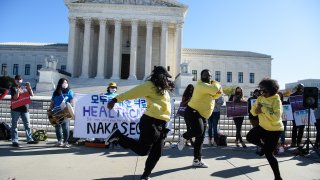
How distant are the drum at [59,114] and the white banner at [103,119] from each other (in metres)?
0.44

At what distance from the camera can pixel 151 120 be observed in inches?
203

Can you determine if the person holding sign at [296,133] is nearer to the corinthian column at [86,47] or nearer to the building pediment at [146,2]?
the building pediment at [146,2]

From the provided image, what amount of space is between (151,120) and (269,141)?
2199 mm

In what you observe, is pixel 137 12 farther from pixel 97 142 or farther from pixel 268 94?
pixel 268 94

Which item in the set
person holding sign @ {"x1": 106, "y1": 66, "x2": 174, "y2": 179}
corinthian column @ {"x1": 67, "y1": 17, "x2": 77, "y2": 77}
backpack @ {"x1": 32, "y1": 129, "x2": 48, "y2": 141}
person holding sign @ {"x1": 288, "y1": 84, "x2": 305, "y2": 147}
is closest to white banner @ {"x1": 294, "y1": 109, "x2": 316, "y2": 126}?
person holding sign @ {"x1": 288, "y1": 84, "x2": 305, "y2": 147}

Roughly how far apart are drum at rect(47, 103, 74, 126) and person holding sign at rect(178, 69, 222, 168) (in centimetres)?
413

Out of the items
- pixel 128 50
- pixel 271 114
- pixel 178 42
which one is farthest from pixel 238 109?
pixel 128 50

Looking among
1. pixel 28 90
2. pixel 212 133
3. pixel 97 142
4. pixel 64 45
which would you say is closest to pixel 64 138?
pixel 97 142

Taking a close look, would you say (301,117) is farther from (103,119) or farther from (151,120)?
(151,120)

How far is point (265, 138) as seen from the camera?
5.70 metres


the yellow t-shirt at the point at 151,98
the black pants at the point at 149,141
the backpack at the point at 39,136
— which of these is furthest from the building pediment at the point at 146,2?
the black pants at the point at 149,141

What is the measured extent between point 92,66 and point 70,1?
1069 centimetres

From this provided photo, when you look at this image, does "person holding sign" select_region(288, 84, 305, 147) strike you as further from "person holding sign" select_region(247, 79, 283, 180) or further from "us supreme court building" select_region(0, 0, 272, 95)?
"us supreme court building" select_region(0, 0, 272, 95)

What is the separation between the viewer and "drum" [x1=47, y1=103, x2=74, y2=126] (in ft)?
30.1
